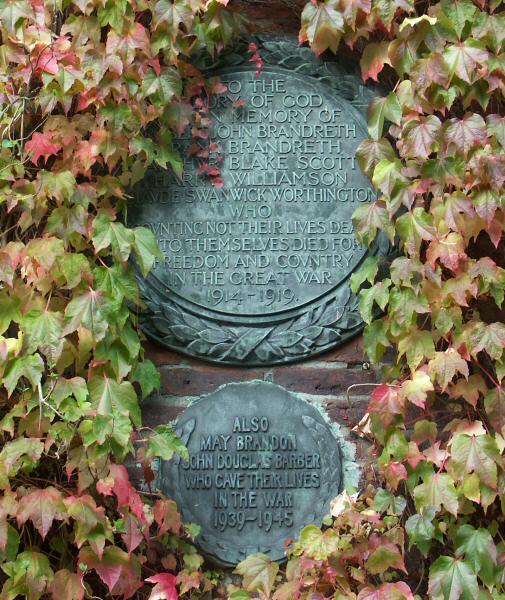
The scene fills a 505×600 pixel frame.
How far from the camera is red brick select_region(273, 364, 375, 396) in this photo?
3.29m

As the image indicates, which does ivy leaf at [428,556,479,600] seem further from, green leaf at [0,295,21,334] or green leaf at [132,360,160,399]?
green leaf at [0,295,21,334]

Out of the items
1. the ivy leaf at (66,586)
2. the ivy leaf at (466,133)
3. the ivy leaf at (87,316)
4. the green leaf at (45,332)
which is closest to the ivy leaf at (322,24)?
the ivy leaf at (466,133)

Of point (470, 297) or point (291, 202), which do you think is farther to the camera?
point (291, 202)

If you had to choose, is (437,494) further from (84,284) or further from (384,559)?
(84,284)

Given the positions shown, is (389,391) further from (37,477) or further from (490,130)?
(37,477)

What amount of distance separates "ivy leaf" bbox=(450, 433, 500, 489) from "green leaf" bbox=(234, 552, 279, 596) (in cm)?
59

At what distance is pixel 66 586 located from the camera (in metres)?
2.90

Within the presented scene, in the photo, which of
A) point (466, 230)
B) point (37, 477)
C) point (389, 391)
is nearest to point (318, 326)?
point (389, 391)

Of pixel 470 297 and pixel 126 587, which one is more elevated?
pixel 470 297

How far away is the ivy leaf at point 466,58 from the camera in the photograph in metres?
3.15

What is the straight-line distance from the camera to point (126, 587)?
2945mm

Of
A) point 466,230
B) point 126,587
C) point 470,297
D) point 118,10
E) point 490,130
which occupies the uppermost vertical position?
point 118,10

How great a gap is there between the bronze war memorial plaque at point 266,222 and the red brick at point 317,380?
0.16 ft

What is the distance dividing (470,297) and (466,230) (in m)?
0.20
